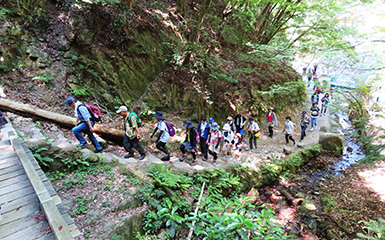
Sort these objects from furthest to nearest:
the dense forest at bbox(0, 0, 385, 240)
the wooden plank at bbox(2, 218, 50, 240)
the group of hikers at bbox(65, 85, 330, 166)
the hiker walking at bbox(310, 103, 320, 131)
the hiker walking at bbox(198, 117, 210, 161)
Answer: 1. the hiker walking at bbox(310, 103, 320, 131)
2. the hiker walking at bbox(198, 117, 210, 161)
3. the group of hikers at bbox(65, 85, 330, 166)
4. the dense forest at bbox(0, 0, 385, 240)
5. the wooden plank at bbox(2, 218, 50, 240)

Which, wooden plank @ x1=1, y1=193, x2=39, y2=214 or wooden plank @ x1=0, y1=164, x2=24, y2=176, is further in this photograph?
wooden plank @ x1=0, y1=164, x2=24, y2=176

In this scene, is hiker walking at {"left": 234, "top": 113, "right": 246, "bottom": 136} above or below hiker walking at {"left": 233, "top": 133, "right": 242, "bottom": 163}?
above

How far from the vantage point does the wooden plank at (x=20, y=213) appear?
2.78m

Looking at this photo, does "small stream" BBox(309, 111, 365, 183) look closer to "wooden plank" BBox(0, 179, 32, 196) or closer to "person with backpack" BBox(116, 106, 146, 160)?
"person with backpack" BBox(116, 106, 146, 160)

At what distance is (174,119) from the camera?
10172 millimetres

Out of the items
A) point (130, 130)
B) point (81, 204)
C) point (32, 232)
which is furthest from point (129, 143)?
point (32, 232)

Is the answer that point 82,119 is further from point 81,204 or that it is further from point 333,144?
point 333,144

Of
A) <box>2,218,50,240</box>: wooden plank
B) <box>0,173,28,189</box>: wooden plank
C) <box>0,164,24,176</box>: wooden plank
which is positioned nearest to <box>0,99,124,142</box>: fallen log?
<box>0,164,24,176</box>: wooden plank

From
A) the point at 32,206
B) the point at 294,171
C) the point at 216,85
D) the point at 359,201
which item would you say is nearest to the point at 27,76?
the point at 32,206

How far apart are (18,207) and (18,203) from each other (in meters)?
0.10

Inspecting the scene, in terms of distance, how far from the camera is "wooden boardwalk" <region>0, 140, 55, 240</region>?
8.59 ft

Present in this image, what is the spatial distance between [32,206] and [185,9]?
14031 mm

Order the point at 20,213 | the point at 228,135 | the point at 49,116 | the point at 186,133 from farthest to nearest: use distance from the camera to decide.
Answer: the point at 228,135, the point at 186,133, the point at 49,116, the point at 20,213

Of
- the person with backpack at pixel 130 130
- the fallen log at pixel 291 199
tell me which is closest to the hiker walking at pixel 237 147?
the fallen log at pixel 291 199
